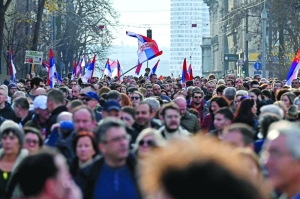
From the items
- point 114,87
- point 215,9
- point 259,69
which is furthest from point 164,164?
point 215,9

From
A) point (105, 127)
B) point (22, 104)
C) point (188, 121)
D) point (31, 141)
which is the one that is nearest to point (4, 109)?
point (22, 104)

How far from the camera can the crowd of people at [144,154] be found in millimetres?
2957

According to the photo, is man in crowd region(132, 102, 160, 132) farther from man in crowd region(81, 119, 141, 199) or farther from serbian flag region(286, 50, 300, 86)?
serbian flag region(286, 50, 300, 86)

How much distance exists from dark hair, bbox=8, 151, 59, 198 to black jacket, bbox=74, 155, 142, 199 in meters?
2.93

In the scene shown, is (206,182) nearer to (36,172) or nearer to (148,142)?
(36,172)

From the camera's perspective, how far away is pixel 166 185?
2971mm

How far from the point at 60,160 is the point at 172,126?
5.85m

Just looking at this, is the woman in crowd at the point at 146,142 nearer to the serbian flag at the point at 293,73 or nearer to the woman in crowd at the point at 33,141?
the woman in crowd at the point at 33,141

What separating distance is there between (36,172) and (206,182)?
1.35 metres

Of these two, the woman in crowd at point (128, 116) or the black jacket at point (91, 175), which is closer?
the black jacket at point (91, 175)

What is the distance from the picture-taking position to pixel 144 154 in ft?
25.2

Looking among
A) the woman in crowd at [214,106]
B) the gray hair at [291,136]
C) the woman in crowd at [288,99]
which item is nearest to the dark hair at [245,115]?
the woman in crowd at [214,106]

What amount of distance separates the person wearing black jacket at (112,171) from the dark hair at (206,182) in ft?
13.7

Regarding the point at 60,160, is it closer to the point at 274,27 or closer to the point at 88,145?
the point at 88,145
